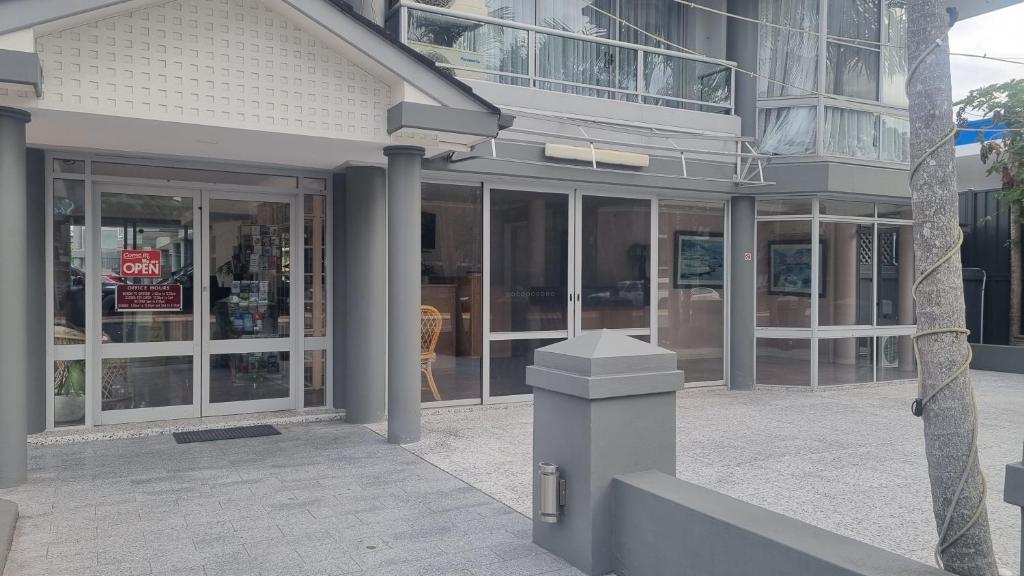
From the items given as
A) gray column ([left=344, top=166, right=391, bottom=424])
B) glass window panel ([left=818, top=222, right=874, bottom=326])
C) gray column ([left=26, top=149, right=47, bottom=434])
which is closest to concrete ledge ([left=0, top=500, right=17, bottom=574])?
gray column ([left=26, top=149, right=47, bottom=434])

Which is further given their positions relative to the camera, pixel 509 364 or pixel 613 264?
pixel 613 264

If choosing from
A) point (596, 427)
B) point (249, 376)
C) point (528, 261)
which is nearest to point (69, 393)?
point (249, 376)

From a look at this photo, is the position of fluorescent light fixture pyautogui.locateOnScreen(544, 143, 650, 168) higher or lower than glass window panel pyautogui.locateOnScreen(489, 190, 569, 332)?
higher

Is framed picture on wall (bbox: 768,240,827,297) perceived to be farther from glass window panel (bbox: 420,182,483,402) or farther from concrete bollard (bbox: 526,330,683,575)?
concrete bollard (bbox: 526,330,683,575)

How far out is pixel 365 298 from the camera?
8.16 metres

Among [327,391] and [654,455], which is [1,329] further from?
[654,455]

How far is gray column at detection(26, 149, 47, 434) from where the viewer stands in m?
7.10

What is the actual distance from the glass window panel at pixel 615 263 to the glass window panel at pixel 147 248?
14.5 ft

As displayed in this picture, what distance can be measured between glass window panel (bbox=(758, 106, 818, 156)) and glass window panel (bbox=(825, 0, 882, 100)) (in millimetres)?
621

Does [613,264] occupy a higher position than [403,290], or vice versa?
[613,264]

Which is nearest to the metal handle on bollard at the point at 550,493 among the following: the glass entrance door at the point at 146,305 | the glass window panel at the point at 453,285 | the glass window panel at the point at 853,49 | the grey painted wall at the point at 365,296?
the grey painted wall at the point at 365,296

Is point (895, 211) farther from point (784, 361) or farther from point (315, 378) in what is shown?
point (315, 378)

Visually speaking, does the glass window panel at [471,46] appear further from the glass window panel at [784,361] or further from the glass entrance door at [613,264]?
the glass window panel at [784,361]

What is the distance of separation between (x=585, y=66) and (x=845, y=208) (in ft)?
13.9
